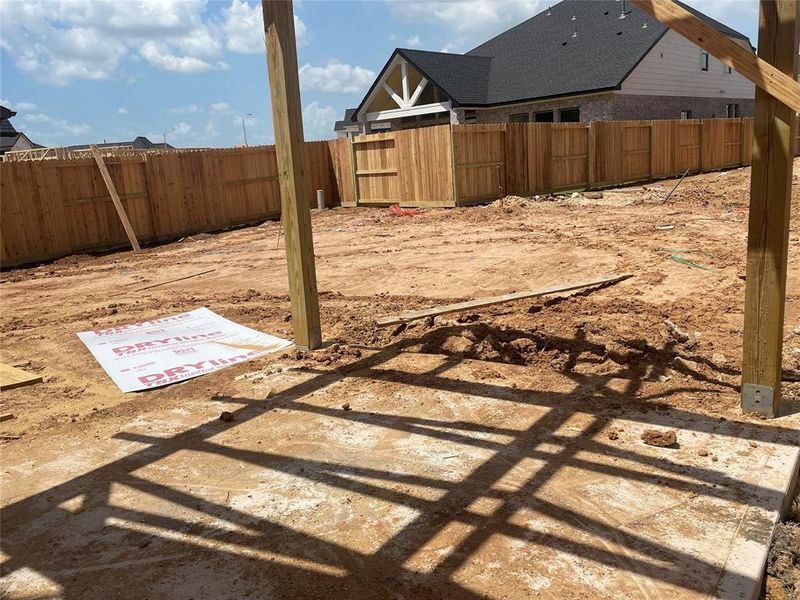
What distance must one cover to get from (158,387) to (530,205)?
44.1 ft

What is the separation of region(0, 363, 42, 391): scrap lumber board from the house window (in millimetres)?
26023

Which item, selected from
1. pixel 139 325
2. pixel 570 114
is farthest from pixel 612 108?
pixel 139 325

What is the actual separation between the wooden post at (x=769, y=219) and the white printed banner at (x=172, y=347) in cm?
374

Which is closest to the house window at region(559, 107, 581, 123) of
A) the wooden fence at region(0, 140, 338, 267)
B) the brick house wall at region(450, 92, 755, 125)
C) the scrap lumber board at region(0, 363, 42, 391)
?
the brick house wall at region(450, 92, 755, 125)

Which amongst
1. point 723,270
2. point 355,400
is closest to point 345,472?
point 355,400

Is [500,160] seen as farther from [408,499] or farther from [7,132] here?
[7,132]

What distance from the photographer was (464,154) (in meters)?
17.4

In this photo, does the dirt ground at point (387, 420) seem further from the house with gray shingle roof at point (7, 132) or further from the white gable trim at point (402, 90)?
the house with gray shingle roof at point (7, 132)

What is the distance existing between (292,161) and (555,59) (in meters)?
26.2

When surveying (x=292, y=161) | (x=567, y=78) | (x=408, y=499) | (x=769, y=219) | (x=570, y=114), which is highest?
(x=567, y=78)

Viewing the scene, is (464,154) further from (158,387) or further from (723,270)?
(158,387)

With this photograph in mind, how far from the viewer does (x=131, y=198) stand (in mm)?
15383

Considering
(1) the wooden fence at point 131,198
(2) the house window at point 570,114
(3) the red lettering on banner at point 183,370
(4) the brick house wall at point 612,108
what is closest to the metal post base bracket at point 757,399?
(3) the red lettering on banner at point 183,370

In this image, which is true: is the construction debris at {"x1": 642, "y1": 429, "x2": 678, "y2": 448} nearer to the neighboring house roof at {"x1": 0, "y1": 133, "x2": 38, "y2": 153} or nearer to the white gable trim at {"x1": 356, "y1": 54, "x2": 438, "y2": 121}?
the white gable trim at {"x1": 356, "y1": 54, "x2": 438, "y2": 121}
